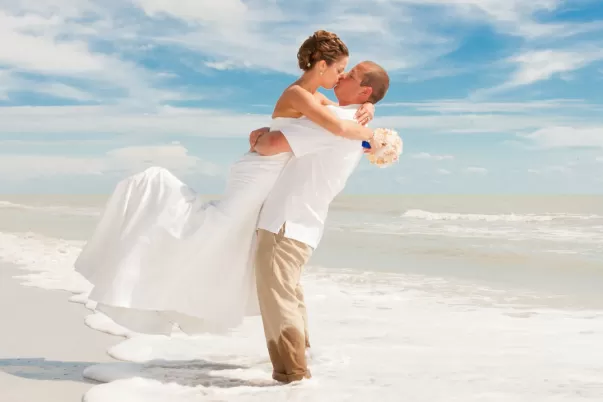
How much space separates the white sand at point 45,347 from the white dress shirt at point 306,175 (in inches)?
57.3

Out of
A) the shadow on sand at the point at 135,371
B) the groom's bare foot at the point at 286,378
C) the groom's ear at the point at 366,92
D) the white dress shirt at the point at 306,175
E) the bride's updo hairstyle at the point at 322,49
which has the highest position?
the bride's updo hairstyle at the point at 322,49

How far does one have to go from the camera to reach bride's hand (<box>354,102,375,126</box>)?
3822 millimetres

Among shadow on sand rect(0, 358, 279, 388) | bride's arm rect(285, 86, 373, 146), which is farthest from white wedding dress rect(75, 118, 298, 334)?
shadow on sand rect(0, 358, 279, 388)

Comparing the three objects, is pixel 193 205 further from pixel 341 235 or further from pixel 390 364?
pixel 341 235

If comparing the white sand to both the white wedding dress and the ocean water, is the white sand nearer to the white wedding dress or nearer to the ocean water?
the ocean water

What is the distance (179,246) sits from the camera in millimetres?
3857

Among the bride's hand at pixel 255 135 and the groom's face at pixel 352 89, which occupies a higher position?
the groom's face at pixel 352 89

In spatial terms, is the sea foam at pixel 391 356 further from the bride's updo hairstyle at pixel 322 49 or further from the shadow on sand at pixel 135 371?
the bride's updo hairstyle at pixel 322 49

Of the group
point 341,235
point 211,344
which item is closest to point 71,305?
point 211,344

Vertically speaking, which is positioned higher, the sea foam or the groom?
the groom

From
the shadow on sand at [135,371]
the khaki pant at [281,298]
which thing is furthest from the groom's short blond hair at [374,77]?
the shadow on sand at [135,371]

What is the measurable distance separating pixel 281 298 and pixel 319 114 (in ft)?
3.38

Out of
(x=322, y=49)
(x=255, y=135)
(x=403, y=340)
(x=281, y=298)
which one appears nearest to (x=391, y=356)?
(x=403, y=340)

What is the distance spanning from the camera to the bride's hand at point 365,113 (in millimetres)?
3822
